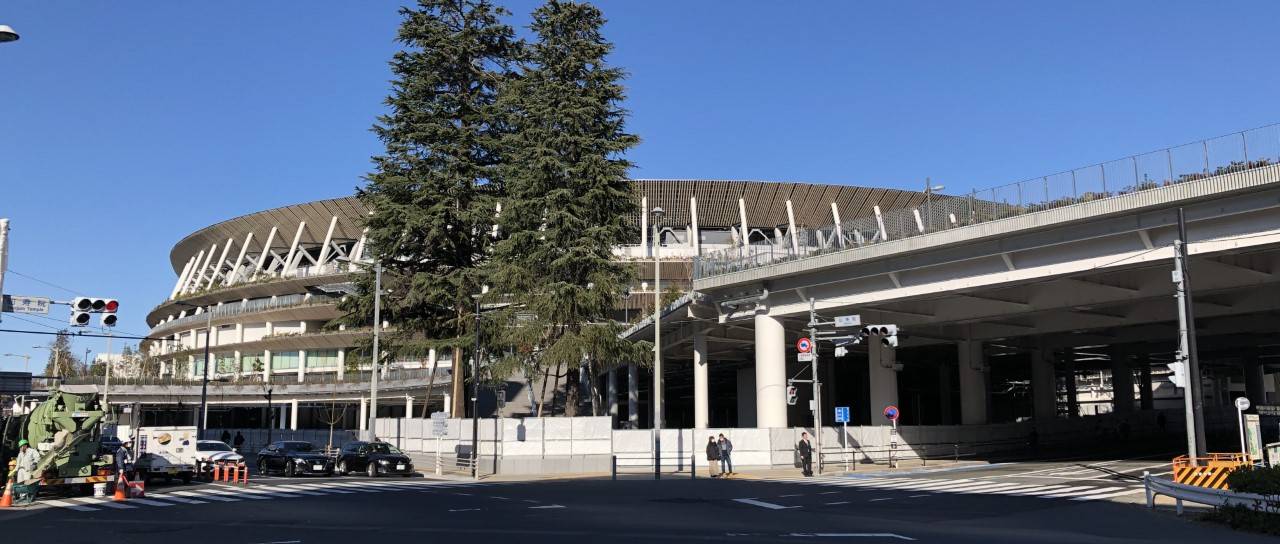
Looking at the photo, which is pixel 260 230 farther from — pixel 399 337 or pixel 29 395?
pixel 29 395

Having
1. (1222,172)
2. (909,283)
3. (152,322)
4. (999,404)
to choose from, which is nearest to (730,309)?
(909,283)

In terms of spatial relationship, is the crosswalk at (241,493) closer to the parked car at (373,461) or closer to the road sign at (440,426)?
the parked car at (373,461)

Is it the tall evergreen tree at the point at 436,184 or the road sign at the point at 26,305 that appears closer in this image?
the road sign at the point at 26,305

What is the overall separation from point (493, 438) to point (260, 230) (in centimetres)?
7421

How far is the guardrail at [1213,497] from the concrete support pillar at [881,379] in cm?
2733

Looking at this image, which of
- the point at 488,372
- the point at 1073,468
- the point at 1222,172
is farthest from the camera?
the point at 488,372

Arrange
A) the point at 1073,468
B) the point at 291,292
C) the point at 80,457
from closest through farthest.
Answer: the point at 80,457 < the point at 1073,468 < the point at 291,292

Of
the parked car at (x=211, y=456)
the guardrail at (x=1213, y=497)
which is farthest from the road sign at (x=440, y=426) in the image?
the guardrail at (x=1213, y=497)

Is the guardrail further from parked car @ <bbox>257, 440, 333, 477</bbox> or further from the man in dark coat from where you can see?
parked car @ <bbox>257, 440, 333, 477</bbox>

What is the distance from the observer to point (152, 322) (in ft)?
415

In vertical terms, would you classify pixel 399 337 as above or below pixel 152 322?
below

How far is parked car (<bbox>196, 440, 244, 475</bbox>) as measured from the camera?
3722 centimetres

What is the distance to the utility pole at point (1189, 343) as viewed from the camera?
25.5 m

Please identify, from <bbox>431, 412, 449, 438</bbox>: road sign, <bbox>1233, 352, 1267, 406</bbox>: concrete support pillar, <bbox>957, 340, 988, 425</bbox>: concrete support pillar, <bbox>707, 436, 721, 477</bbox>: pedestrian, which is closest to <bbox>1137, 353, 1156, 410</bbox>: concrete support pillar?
<bbox>1233, 352, 1267, 406</bbox>: concrete support pillar
